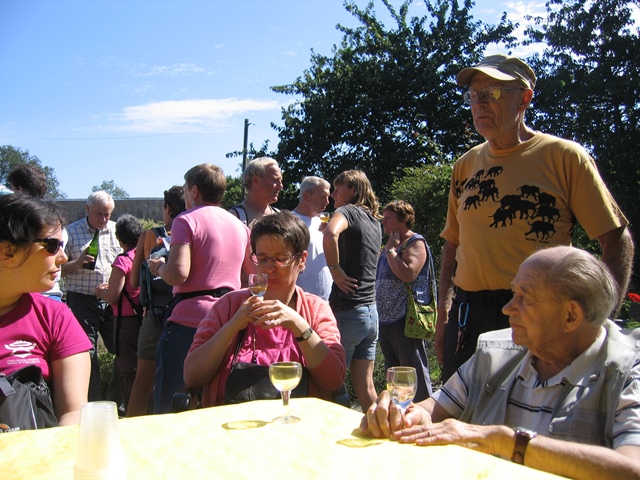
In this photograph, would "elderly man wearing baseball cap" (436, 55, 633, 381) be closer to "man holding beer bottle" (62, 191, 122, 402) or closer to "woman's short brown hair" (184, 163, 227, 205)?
"woman's short brown hair" (184, 163, 227, 205)

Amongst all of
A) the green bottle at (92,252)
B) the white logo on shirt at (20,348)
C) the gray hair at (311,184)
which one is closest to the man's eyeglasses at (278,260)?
the white logo on shirt at (20,348)

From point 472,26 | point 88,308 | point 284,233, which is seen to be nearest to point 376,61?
point 472,26

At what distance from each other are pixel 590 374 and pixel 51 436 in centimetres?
174

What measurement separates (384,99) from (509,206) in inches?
809

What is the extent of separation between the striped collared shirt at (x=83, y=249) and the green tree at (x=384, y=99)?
681 inches

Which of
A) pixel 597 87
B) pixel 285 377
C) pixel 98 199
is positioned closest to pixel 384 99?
pixel 597 87

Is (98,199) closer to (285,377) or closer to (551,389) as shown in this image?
(285,377)

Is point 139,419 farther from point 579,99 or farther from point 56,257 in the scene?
point 579,99

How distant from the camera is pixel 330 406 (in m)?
2.25

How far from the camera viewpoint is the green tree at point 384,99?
23.0m

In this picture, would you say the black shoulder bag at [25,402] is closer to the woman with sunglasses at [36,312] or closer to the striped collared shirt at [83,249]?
the woman with sunglasses at [36,312]

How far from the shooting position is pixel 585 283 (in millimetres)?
2004

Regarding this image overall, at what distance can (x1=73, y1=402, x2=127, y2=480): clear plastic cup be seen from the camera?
1377 mm

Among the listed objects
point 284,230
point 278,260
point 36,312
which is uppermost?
point 284,230
